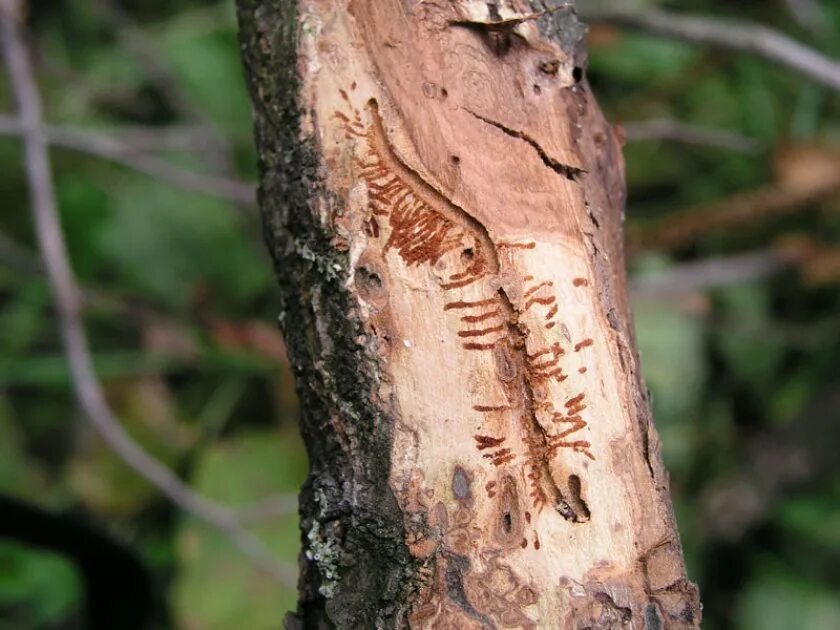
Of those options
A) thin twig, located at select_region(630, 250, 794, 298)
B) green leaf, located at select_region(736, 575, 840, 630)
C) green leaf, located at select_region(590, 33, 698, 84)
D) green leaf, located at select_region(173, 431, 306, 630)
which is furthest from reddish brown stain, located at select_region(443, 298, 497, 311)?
green leaf, located at select_region(590, 33, 698, 84)

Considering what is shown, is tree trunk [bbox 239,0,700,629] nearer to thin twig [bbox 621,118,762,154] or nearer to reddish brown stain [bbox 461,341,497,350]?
reddish brown stain [bbox 461,341,497,350]

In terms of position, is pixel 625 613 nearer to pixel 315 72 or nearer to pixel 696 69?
pixel 315 72

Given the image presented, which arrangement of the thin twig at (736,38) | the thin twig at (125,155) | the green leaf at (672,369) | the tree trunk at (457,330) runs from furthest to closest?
the green leaf at (672,369) < the thin twig at (125,155) < the thin twig at (736,38) < the tree trunk at (457,330)

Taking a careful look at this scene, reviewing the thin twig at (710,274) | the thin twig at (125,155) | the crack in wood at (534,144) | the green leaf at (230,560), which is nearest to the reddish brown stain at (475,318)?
the crack in wood at (534,144)

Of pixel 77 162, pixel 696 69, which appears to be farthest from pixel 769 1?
pixel 77 162

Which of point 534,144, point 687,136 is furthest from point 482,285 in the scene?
point 687,136

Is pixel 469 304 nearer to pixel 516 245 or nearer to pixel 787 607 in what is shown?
pixel 516 245

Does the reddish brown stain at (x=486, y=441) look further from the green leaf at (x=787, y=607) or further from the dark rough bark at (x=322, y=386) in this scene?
the green leaf at (x=787, y=607)
